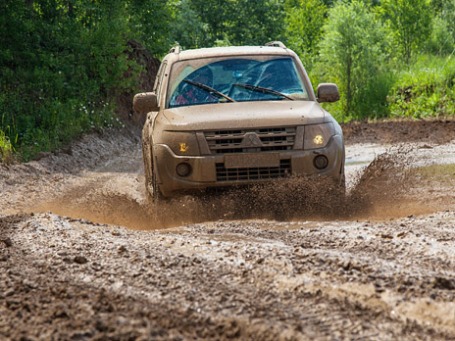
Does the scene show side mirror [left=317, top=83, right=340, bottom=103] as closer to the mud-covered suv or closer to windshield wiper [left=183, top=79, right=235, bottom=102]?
the mud-covered suv

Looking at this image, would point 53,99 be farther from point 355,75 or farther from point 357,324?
point 357,324

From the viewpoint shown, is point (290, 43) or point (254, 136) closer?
point (254, 136)

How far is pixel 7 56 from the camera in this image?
20594 mm

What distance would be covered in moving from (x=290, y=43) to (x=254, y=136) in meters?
38.0

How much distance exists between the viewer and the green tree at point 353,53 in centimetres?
3056

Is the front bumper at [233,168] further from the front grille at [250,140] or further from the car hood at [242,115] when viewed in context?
the car hood at [242,115]

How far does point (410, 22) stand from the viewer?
1467 inches

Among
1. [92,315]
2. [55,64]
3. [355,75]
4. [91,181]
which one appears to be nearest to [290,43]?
[355,75]

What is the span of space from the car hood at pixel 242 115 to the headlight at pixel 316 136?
0.06 m

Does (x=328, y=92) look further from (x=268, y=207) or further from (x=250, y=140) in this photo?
(x=268, y=207)

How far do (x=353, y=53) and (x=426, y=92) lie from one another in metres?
4.75

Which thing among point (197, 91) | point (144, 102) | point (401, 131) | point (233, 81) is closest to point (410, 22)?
point (401, 131)

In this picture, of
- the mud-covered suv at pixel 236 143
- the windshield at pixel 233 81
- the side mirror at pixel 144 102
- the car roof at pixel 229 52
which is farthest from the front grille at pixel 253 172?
the car roof at pixel 229 52

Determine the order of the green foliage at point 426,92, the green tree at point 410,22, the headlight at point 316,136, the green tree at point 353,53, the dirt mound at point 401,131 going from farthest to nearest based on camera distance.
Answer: the green tree at point 410,22 < the green tree at point 353,53 < the green foliage at point 426,92 < the dirt mound at point 401,131 < the headlight at point 316,136
